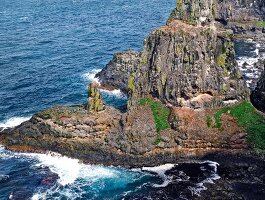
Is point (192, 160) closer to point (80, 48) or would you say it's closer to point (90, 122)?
point (90, 122)

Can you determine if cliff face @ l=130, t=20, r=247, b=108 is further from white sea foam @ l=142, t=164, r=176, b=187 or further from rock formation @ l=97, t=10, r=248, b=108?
white sea foam @ l=142, t=164, r=176, b=187

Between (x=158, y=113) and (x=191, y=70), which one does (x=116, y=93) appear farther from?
(x=191, y=70)

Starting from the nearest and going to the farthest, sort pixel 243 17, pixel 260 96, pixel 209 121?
1. pixel 209 121
2. pixel 260 96
3. pixel 243 17

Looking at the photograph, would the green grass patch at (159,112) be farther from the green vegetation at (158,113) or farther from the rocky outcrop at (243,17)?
the rocky outcrop at (243,17)

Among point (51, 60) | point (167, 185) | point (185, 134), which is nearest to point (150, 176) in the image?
point (167, 185)

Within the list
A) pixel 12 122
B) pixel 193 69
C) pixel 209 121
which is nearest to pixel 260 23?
pixel 193 69

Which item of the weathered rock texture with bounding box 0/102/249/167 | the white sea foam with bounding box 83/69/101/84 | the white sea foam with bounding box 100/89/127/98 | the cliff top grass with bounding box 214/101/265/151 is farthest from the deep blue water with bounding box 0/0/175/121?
the cliff top grass with bounding box 214/101/265/151
